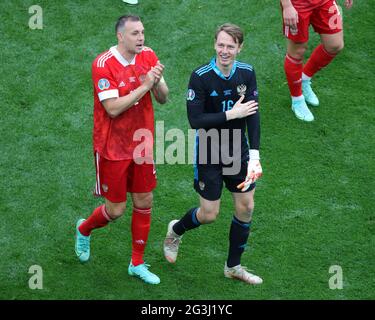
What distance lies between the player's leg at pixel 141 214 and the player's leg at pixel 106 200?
0.10 m

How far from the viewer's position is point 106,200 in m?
6.85

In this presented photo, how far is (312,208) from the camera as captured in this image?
7.82 meters

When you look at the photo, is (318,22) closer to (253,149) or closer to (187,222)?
(253,149)

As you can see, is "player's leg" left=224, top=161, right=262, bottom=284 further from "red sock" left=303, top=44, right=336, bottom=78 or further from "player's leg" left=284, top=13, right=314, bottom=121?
"red sock" left=303, top=44, right=336, bottom=78

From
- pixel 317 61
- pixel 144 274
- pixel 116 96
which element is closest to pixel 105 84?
pixel 116 96

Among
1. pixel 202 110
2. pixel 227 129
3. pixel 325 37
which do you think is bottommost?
pixel 227 129

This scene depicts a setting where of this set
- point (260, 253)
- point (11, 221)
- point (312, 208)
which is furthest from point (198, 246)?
point (11, 221)

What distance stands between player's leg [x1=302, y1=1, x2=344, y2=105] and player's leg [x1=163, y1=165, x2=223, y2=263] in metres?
2.45

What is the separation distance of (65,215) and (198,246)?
1.24 metres

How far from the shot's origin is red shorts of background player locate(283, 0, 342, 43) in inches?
327

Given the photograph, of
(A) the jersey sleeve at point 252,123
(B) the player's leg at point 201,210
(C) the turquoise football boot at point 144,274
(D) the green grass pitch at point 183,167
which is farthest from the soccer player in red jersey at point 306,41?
(C) the turquoise football boot at point 144,274

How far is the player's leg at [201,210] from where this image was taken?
6.66m

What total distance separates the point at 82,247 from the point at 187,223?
0.92 m

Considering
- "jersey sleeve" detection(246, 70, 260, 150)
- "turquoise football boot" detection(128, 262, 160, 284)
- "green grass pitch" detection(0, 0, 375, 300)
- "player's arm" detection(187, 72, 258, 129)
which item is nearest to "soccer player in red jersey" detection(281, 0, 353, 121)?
"green grass pitch" detection(0, 0, 375, 300)
